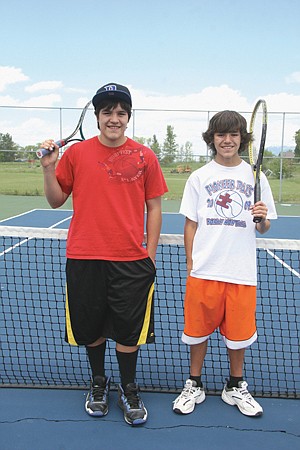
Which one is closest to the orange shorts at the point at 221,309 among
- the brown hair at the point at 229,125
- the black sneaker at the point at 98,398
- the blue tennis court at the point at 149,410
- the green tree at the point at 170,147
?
the blue tennis court at the point at 149,410

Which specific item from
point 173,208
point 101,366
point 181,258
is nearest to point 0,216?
point 173,208

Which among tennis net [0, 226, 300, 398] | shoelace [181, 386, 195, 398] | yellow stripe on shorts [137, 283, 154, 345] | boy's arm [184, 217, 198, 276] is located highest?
boy's arm [184, 217, 198, 276]

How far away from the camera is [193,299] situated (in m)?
2.20

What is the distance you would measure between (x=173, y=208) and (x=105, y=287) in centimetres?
961

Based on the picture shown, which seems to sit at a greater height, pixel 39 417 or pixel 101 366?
pixel 101 366

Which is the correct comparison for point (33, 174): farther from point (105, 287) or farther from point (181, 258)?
point (105, 287)

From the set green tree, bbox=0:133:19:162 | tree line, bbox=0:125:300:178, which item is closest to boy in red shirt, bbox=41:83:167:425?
tree line, bbox=0:125:300:178

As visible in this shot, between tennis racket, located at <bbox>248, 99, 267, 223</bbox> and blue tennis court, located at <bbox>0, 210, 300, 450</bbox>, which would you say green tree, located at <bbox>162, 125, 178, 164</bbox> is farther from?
tennis racket, located at <bbox>248, 99, 267, 223</bbox>

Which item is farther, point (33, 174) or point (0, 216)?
point (33, 174)

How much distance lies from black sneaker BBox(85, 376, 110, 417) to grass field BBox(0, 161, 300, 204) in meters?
11.5

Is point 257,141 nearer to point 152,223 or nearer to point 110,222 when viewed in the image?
point 152,223

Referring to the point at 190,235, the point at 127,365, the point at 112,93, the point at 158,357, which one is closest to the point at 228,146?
the point at 190,235

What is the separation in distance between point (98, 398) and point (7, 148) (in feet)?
41.6

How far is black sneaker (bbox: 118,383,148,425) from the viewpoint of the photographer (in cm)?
216
